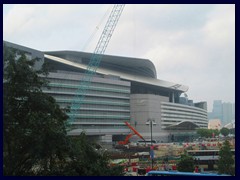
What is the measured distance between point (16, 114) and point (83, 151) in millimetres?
1756

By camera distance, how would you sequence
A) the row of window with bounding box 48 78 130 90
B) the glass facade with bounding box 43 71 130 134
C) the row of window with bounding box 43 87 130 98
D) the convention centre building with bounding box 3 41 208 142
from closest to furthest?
the row of window with bounding box 43 87 130 98
the row of window with bounding box 48 78 130 90
the glass facade with bounding box 43 71 130 134
the convention centre building with bounding box 3 41 208 142

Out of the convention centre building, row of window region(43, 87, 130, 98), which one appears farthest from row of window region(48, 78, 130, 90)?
row of window region(43, 87, 130, 98)

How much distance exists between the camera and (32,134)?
6.88 m

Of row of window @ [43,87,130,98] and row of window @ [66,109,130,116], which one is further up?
row of window @ [43,87,130,98]

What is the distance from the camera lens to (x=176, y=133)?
63.0 meters

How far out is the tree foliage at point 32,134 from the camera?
6.90 m

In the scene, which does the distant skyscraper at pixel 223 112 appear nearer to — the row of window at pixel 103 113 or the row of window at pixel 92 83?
the row of window at pixel 103 113

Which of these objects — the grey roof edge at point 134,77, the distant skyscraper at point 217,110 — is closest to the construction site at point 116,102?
the grey roof edge at point 134,77

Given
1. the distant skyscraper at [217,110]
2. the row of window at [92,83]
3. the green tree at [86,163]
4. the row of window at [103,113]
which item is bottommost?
the green tree at [86,163]

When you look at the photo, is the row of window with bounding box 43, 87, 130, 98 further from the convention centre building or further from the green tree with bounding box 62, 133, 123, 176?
the green tree with bounding box 62, 133, 123, 176

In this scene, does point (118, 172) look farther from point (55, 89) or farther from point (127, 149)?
point (55, 89)

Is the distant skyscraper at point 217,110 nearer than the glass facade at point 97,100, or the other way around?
the glass facade at point 97,100

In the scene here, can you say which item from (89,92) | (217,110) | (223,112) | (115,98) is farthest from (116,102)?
(217,110)

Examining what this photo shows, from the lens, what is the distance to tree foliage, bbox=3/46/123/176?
690 centimetres
